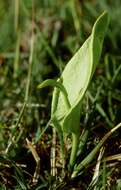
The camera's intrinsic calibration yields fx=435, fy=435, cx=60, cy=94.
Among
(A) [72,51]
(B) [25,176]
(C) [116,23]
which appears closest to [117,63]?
(A) [72,51]

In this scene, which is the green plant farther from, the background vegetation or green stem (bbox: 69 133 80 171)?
the background vegetation

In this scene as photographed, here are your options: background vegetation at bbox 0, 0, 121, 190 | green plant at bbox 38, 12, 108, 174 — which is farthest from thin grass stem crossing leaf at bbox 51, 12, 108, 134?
background vegetation at bbox 0, 0, 121, 190

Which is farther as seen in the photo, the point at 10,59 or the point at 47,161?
the point at 10,59

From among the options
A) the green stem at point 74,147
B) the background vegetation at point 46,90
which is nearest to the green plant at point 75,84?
the green stem at point 74,147

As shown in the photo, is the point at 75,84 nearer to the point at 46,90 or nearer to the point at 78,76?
the point at 78,76

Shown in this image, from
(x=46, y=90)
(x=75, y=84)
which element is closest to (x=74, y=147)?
(x=75, y=84)

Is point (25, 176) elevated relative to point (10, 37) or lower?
lower

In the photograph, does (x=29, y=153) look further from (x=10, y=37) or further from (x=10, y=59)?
(x=10, y=37)
